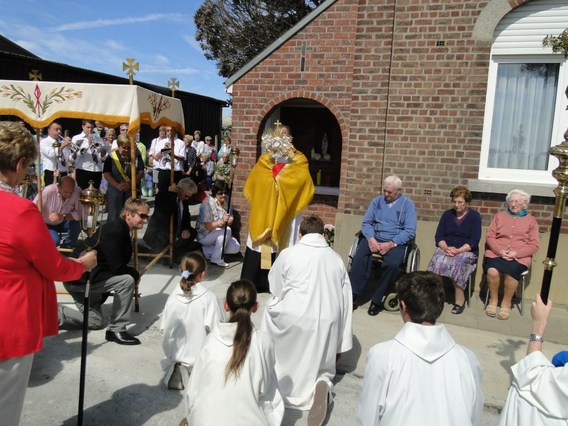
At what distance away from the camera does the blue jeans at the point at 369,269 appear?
5652 millimetres

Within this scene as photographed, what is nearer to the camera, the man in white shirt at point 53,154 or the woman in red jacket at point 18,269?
the woman in red jacket at point 18,269

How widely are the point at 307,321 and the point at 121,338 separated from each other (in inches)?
76.4

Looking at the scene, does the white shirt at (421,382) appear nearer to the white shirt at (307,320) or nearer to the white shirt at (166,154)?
the white shirt at (307,320)

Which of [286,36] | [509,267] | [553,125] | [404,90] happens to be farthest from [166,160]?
[553,125]

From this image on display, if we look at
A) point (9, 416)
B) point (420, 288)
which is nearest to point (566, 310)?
point (420, 288)

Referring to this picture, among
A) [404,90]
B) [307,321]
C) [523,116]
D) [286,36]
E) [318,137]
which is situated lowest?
[307,321]

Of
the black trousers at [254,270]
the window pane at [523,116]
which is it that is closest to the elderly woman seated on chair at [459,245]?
the window pane at [523,116]

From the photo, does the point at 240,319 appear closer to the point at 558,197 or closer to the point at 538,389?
the point at 538,389

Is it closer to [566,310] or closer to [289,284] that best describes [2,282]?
[289,284]

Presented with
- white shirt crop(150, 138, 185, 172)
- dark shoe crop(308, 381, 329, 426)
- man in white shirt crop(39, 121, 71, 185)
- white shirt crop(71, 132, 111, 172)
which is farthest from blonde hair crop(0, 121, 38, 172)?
white shirt crop(71, 132, 111, 172)

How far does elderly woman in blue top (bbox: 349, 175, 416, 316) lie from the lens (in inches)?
224

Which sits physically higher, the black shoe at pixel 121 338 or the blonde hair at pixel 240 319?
the blonde hair at pixel 240 319

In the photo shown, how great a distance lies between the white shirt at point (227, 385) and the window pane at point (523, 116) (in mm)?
5053

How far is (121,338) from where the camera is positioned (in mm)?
4531
